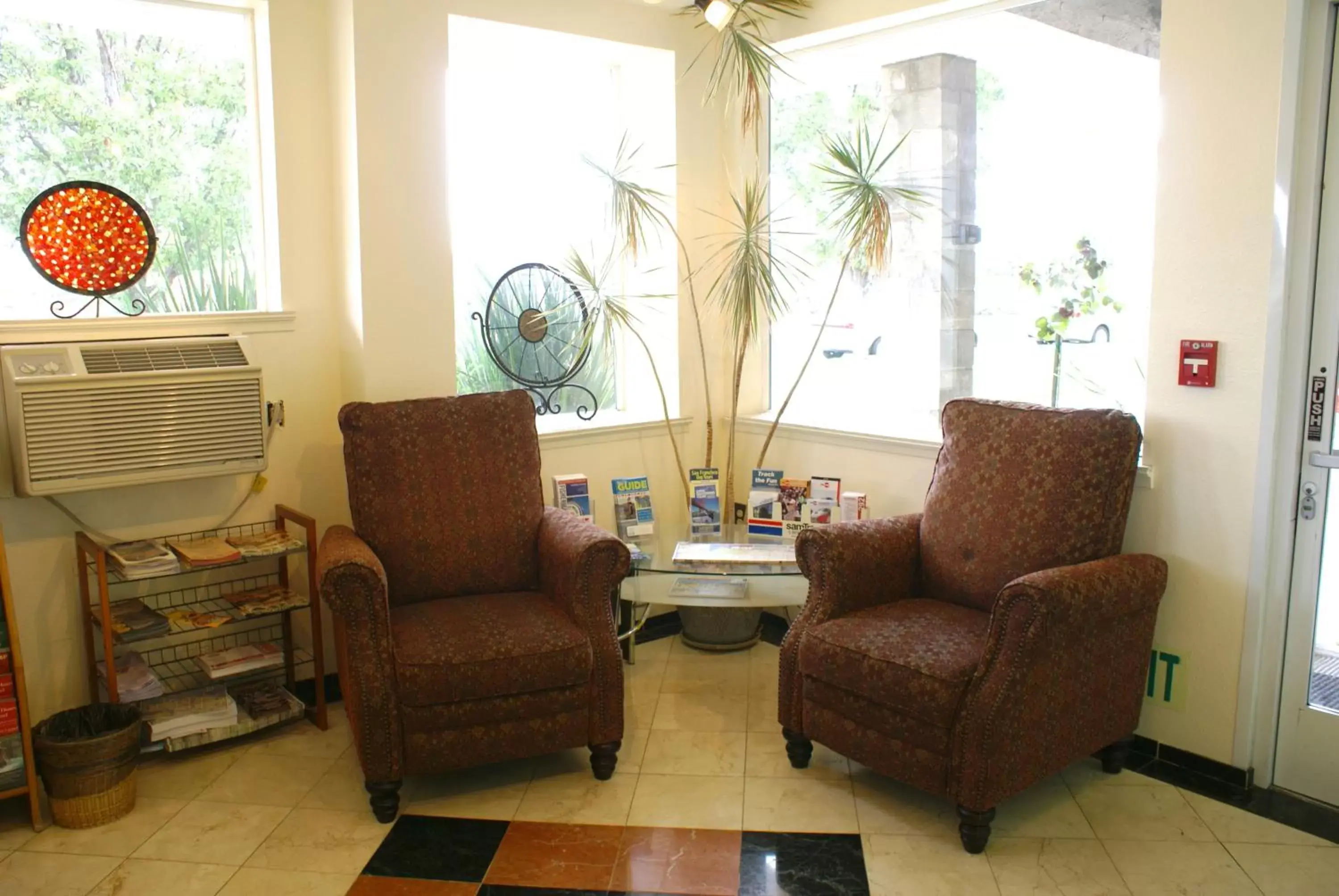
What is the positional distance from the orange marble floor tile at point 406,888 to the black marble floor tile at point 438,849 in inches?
0.7

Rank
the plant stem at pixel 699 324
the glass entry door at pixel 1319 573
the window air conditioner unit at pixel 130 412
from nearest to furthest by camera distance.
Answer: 1. the glass entry door at pixel 1319 573
2. the window air conditioner unit at pixel 130 412
3. the plant stem at pixel 699 324

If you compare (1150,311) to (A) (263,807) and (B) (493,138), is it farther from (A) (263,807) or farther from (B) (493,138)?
(A) (263,807)

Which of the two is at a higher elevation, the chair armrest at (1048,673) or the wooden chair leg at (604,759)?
the chair armrest at (1048,673)

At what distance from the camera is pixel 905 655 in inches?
110

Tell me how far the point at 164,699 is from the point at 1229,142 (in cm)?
347

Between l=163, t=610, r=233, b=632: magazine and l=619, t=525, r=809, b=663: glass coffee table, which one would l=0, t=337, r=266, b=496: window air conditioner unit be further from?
l=619, t=525, r=809, b=663: glass coffee table

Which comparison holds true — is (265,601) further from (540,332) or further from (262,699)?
(540,332)

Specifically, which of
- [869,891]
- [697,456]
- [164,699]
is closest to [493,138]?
[697,456]

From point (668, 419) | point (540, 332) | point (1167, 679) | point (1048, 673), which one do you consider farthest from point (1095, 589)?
point (540, 332)

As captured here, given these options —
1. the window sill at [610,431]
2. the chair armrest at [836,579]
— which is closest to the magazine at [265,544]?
the window sill at [610,431]

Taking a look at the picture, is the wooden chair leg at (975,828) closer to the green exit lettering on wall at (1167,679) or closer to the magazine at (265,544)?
the green exit lettering on wall at (1167,679)

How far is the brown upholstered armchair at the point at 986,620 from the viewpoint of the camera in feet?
8.81

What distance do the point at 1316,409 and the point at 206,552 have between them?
10.3ft

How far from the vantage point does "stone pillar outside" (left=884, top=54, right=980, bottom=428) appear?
3.80 meters
